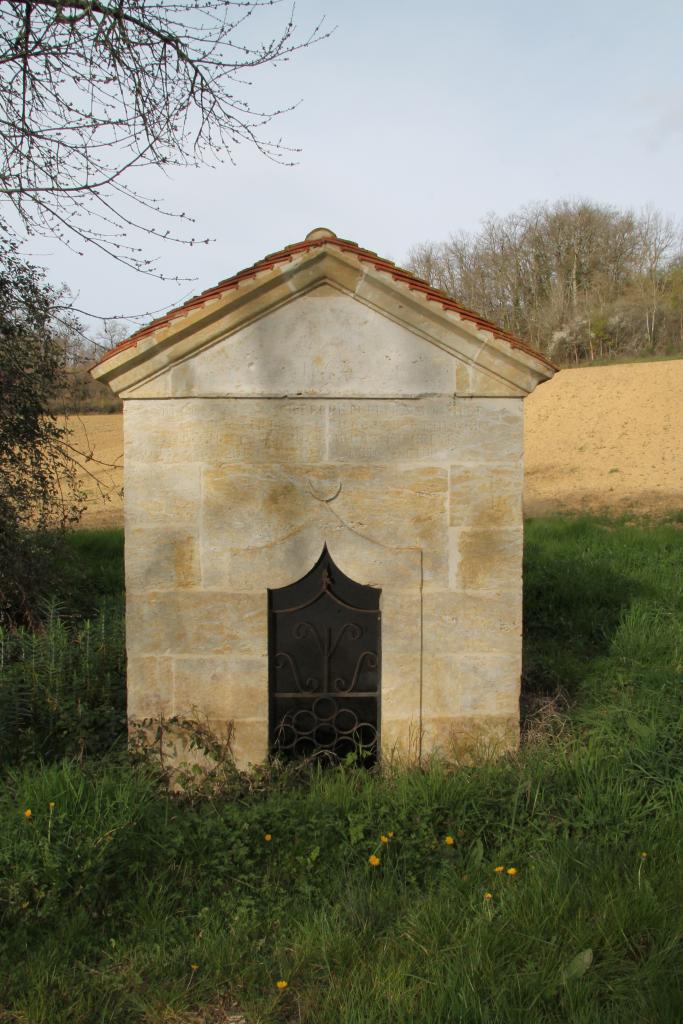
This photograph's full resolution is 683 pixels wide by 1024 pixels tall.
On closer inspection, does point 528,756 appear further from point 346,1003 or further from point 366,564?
point 346,1003

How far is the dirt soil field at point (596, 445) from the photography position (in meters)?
19.1

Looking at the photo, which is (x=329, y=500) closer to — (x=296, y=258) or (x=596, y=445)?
(x=296, y=258)

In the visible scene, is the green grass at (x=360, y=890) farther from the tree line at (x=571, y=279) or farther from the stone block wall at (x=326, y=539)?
the tree line at (x=571, y=279)

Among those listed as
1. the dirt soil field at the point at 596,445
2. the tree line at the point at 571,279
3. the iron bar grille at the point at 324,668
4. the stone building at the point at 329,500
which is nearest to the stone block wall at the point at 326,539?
the stone building at the point at 329,500

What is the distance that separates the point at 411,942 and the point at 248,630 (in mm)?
1926

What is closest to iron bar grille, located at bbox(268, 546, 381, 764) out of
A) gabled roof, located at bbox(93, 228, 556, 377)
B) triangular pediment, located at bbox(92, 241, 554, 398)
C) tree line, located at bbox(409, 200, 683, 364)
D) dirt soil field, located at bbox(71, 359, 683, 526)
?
triangular pediment, located at bbox(92, 241, 554, 398)

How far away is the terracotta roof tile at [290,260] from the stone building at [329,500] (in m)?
0.03

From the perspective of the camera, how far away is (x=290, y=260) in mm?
4164

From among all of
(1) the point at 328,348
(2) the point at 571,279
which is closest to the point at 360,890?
(1) the point at 328,348

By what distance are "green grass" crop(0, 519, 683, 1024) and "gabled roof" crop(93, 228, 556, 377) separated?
7.33 ft

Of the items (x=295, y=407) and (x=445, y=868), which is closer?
(x=445, y=868)

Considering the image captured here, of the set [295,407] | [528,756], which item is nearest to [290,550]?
[295,407]

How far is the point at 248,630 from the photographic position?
4441 millimetres

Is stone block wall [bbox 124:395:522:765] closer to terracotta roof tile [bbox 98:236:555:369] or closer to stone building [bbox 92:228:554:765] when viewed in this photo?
stone building [bbox 92:228:554:765]
